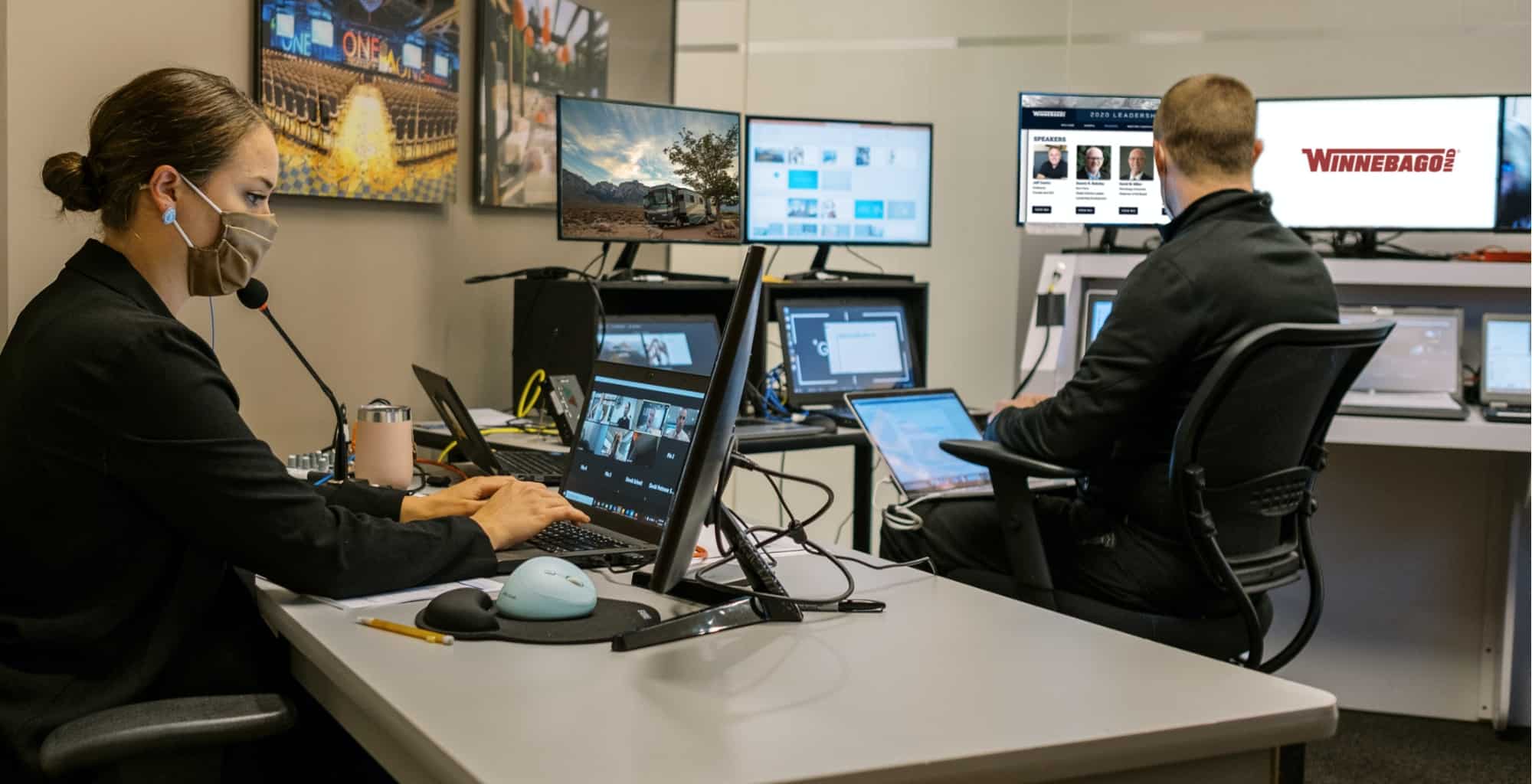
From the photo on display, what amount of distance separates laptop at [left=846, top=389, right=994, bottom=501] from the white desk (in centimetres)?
116

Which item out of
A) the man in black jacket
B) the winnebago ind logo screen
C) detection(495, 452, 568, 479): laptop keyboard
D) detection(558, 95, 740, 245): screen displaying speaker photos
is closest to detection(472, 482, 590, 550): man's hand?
detection(495, 452, 568, 479): laptop keyboard

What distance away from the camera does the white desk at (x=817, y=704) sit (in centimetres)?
111

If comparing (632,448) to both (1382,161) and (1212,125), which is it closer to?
(1212,125)

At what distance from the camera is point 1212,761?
127cm

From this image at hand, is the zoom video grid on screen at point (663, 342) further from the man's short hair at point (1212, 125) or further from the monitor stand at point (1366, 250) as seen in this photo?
the monitor stand at point (1366, 250)

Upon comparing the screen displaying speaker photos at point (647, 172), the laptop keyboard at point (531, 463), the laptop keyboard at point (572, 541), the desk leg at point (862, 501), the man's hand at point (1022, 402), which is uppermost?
the screen displaying speaker photos at point (647, 172)

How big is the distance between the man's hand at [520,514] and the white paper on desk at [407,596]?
0.26 ft

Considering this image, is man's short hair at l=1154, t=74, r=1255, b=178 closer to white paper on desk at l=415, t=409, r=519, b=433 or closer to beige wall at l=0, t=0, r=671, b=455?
white paper on desk at l=415, t=409, r=519, b=433

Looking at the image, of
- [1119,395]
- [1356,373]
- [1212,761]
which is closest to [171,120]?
[1212,761]

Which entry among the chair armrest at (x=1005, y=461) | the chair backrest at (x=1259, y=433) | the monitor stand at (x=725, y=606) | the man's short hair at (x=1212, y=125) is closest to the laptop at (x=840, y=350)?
the chair armrest at (x=1005, y=461)

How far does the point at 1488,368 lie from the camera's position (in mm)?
3416

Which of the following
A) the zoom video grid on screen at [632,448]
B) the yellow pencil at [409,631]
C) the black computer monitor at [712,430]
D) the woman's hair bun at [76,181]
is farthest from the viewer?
the zoom video grid on screen at [632,448]

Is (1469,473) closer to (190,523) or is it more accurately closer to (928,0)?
(928,0)

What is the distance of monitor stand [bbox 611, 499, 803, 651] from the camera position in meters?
1.44
